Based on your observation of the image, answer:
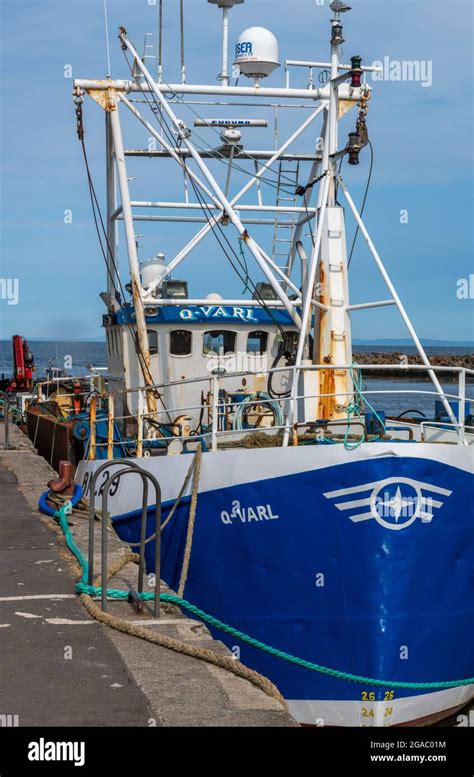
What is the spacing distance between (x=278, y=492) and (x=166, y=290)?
5.38 m

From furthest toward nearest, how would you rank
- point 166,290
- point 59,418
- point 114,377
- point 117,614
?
point 59,418 < point 114,377 < point 166,290 < point 117,614

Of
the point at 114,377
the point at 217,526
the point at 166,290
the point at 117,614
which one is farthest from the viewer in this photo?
the point at 114,377

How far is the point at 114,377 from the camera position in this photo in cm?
1479

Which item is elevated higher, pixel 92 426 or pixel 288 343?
pixel 288 343

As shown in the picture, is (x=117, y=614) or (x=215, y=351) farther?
(x=215, y=351)

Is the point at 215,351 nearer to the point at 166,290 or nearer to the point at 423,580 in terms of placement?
the point at 166,290

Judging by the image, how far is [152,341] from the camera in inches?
542

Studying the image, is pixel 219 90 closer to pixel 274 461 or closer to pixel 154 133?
pixel 154 133

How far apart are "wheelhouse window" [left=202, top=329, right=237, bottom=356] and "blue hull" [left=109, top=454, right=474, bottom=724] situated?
470 cm

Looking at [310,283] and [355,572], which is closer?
[355,572]

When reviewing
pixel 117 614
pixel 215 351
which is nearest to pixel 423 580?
pixel 117 614

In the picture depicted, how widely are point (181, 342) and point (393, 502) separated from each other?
5.82 meters

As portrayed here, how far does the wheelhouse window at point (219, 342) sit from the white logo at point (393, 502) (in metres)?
5.47
